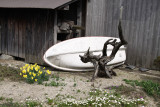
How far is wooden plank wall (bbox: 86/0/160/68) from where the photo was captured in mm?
8461

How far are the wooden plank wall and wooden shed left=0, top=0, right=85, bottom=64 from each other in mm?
686

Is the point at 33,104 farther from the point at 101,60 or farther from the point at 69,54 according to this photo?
the point at 69,54

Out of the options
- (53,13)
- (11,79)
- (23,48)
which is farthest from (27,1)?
(11,79)

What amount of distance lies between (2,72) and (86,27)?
4577 millimetres

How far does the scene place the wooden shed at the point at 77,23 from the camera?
8250 mm

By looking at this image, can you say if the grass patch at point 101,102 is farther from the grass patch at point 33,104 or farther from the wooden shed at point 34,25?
the wooden shed at point 34,25

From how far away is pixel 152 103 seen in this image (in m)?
4.86

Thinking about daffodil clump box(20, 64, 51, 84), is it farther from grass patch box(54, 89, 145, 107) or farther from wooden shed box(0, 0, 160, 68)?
wooden shed box(0, 0, 160, 68)

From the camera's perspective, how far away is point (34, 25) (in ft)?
28.3

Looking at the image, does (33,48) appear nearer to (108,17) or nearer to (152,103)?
(108,17)

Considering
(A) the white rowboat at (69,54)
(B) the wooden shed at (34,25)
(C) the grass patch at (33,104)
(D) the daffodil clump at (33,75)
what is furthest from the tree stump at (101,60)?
(C) the grass patch at (33,104)

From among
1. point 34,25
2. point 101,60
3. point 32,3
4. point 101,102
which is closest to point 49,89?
point 101,102

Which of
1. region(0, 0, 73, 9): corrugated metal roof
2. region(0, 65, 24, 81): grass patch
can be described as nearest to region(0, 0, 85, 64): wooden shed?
region(0, 0, 73, 9): corrugated metal roof

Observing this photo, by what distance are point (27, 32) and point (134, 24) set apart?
4.76 meters
